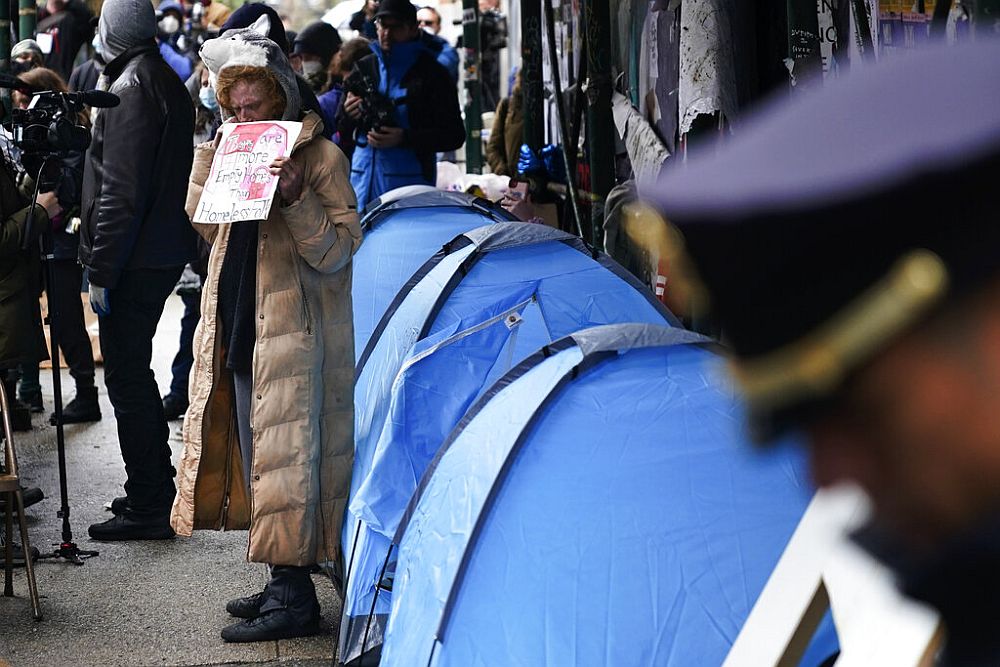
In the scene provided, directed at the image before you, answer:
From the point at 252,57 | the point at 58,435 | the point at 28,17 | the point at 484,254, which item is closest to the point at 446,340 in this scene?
the point at 484,254

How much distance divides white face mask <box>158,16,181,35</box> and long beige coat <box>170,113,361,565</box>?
10211 millimetres

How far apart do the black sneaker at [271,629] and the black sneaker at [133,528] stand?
123cm

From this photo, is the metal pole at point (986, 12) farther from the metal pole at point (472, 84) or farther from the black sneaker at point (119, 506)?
the metal pole at point (472, 84)

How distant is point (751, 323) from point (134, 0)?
15.9ft

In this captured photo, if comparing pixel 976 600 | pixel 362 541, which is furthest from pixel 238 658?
pixel 976 600

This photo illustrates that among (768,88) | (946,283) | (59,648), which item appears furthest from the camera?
(768,88)

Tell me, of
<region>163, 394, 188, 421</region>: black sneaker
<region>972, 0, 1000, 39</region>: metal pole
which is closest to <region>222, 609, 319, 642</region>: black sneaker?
<region>972, 0, 1000, 39</region>: metal pole

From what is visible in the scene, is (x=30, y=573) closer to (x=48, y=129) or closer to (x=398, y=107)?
(x=48, y=129)

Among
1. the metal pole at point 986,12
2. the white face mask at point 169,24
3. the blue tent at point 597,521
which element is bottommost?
the blue tent at point 597,521

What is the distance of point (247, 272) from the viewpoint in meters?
4.20

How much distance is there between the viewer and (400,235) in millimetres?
5914

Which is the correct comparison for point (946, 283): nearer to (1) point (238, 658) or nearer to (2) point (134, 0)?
(1) point (238, 658)

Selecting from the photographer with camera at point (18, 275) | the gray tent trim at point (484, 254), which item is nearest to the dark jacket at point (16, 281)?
the photographer with camera at point (18, 275)

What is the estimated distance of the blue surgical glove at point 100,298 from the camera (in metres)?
5.15
